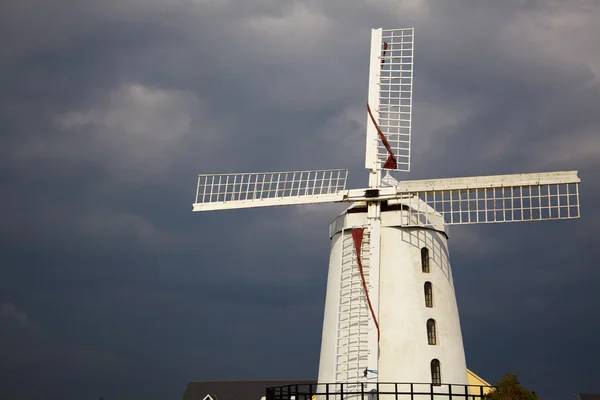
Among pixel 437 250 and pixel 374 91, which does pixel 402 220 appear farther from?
pixel 374 91

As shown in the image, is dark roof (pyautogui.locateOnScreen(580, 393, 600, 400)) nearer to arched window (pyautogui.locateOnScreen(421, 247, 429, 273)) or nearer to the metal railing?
the metal railing

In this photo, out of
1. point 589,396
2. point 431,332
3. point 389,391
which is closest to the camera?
point 389,391

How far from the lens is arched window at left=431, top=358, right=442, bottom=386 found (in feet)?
93.5

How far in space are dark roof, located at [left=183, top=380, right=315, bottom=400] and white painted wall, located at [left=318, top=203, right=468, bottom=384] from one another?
83.4 feet

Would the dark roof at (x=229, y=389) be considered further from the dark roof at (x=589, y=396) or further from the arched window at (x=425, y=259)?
the arched window at (x=425, y=259)

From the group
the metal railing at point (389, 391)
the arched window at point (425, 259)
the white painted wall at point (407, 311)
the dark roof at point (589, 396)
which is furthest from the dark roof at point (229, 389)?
the arched window at point (425, 259)

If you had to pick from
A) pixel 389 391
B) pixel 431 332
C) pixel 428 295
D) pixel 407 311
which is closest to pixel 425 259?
pixel 428 295

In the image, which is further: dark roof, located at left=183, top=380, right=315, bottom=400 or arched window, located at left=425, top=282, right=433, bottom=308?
dark roof, located at left=183, top=380, right=315, bottom=400

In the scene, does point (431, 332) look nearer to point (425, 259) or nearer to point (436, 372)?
point (436, 372)

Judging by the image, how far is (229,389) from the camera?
55281 mm

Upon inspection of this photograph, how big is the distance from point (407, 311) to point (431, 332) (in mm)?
1252

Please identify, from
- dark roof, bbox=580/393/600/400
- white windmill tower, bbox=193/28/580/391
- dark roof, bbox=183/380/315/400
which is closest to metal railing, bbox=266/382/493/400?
white windmill tower, bbox=193/28/580/391

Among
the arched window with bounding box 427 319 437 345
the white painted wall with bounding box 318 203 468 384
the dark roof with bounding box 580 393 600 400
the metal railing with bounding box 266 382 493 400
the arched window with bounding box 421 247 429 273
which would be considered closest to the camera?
the metal railing with bounding box 266 382 493 400

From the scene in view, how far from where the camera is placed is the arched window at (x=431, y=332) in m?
28.9
